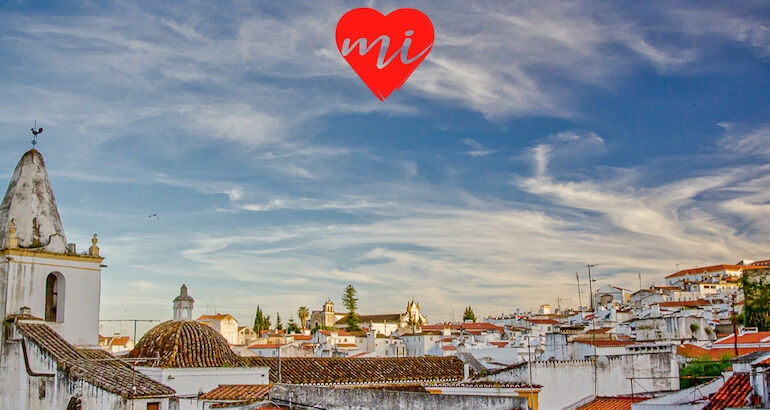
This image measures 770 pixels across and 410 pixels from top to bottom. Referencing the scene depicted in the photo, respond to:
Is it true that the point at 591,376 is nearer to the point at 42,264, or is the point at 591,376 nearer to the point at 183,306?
the point at 183,306

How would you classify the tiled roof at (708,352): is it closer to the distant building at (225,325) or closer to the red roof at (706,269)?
the distant building at (225,325)

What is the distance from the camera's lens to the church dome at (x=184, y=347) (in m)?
21.9

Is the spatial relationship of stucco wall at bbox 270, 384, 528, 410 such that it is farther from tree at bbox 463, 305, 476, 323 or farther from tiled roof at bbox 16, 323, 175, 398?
tree at bbox 463, 305, 476, 323

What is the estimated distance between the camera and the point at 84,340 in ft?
57.3

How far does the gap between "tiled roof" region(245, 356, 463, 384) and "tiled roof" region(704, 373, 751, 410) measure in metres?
16.9

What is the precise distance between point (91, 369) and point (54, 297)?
3513mm

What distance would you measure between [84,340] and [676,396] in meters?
14.8

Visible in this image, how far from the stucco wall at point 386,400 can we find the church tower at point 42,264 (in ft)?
18.8

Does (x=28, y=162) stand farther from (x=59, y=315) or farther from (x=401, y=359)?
(x=401, y=359)

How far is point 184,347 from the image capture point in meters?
22.4

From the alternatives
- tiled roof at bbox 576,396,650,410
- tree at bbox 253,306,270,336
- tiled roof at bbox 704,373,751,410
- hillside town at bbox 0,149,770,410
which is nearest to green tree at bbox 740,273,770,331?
hillside town at bbox 0,149,770,410

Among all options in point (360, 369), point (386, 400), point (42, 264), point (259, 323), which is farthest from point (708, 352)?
point (259, 323)

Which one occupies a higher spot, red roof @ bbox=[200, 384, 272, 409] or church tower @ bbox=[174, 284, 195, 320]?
church tower @ bbox=[174, 284, 195, 320]

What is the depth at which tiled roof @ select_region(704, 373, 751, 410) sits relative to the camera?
1160cm
